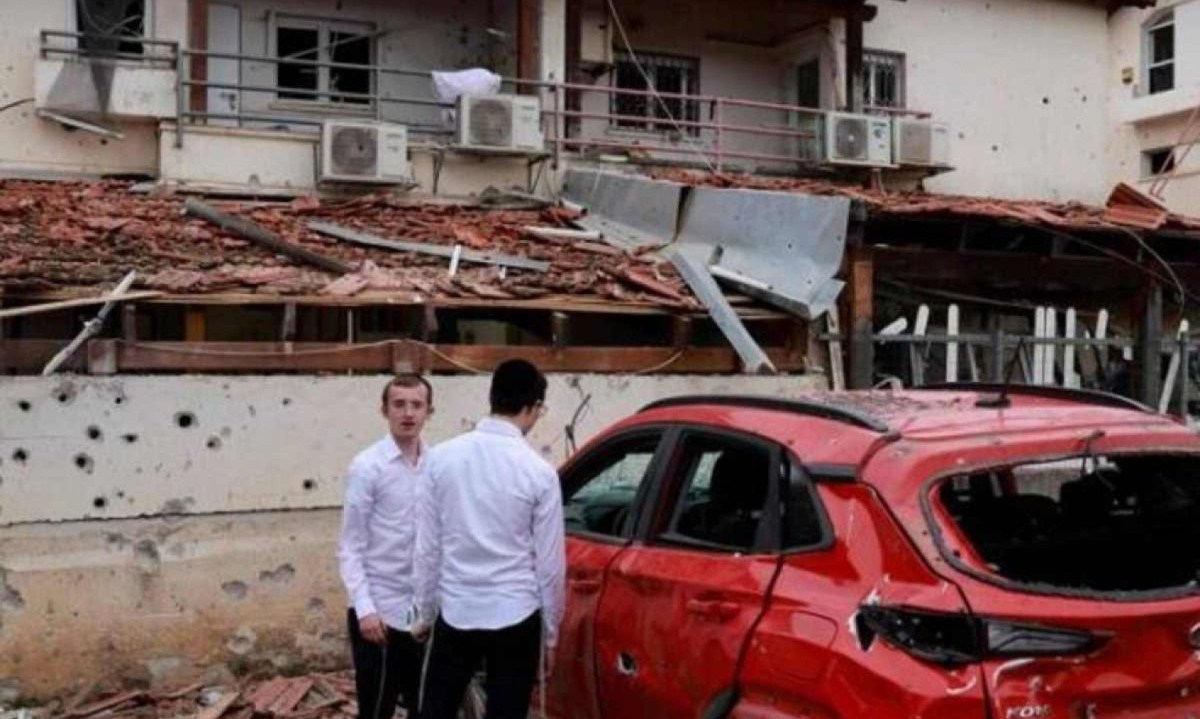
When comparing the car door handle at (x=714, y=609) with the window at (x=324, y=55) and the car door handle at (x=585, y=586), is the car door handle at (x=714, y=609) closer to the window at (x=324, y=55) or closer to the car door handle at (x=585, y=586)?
the car door handle at (x=585, y=586)

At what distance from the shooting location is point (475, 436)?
4.15 m

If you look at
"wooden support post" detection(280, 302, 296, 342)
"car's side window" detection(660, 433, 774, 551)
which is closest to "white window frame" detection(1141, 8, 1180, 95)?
"wooden support post" detection(280, 302, 296, 342)

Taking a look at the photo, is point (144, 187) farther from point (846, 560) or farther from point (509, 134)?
point (846, 560)

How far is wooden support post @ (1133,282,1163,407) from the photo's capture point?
35.8 ft

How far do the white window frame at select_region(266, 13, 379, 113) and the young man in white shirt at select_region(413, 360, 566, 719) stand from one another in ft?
35.9

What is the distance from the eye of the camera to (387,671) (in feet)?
16.1

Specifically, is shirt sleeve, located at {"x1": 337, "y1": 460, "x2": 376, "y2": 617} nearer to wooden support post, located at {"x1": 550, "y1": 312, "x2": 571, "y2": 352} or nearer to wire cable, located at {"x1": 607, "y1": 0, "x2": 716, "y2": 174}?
wooden support post, located at {"x1": 550, "y1": 312, "x2": 571, "y2": 352}

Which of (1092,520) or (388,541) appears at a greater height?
(1092,520)

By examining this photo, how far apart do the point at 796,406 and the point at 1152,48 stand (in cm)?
1802

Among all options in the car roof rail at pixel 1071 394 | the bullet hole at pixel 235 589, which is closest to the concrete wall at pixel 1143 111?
the bullet hole at pixel 235 589

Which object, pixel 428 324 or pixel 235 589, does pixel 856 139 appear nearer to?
pixel 428 324

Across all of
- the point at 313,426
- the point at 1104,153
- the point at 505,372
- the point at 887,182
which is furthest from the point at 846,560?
the point at 1104,153

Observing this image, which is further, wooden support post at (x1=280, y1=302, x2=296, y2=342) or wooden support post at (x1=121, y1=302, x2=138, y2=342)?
wooden support post at (x1=280, y1=302, x2=296, y2=342)

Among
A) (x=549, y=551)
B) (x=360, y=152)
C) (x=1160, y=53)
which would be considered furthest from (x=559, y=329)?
(x=1160, y=53)
